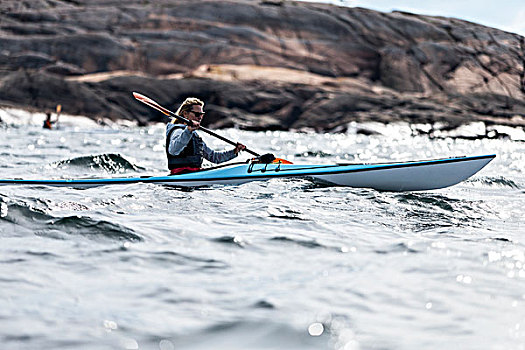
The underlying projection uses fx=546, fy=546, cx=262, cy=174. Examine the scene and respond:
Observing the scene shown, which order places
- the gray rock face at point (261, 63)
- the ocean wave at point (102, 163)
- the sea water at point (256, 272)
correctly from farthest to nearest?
the gray rock face at point (261, 63)
the ocean wave at point (102, 163)
the sea water at point (256, 272)

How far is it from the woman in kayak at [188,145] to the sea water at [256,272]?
782 millimetres

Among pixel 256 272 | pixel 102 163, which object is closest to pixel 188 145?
pixel 102 163

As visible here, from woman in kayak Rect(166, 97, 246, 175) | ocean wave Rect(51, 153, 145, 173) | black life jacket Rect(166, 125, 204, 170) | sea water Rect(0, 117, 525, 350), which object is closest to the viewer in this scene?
sea water Rect(0, 117, 525, 350)

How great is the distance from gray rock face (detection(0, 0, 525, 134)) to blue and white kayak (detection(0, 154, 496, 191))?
25.7 metres

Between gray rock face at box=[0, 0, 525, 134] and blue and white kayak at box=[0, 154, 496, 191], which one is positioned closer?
blue and white kayak at box=[0, 154, 496, 191]

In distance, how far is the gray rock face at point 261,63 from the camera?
33.7m

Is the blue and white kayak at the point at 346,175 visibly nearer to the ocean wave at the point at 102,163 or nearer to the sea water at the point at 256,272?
the sea water at the point at 256,272

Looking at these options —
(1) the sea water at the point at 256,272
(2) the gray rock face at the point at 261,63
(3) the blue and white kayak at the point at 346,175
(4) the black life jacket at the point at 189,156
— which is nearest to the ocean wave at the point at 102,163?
(4) the black life jacket at the point at 189,156

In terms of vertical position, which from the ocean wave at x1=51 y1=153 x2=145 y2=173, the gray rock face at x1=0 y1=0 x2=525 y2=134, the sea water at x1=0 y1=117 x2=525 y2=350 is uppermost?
the sea water at x1=0 y1=117 x2=525 y2=350

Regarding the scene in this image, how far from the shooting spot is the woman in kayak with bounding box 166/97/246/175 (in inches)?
245

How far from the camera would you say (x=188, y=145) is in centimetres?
650

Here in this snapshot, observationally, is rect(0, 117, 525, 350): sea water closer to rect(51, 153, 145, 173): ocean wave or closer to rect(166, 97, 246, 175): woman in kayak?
rect(166, 97, 246, 175): woman in kayak

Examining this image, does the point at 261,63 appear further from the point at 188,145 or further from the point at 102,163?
the point at 188,145

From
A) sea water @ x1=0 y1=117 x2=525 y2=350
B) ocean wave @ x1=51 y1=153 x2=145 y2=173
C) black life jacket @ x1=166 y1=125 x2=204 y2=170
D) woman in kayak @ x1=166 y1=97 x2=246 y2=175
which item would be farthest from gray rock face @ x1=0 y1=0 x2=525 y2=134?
sea water @ x1=0 y1=117 x2=525 y2=350
